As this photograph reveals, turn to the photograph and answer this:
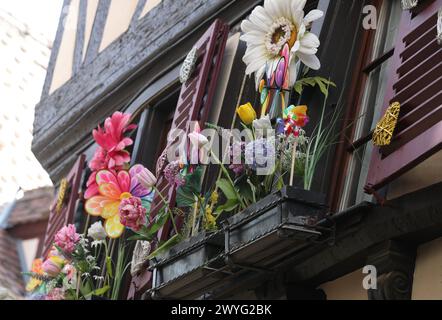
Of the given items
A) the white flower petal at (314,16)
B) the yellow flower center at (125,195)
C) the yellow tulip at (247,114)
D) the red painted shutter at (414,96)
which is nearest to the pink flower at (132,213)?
the yellow flower center at (125,195)

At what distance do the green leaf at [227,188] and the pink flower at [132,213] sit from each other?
1.73 feet

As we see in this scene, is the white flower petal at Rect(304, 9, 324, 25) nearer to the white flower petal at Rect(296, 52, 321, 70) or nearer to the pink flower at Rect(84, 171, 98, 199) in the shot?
the white flower petal at Rect(296, 52, 321, 70)

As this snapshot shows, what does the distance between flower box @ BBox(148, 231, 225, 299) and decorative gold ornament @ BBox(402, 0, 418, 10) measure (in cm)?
111

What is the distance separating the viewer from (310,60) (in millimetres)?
5465

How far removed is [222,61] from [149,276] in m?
1.11

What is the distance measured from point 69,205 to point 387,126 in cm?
328

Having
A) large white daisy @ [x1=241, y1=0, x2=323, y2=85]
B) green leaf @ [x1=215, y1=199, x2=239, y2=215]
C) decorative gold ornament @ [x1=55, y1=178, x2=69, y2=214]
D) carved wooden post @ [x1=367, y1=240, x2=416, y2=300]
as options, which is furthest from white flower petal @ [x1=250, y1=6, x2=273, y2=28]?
decorative gold ornament @ [x1=55, y1=178, x2=69, y2=214]

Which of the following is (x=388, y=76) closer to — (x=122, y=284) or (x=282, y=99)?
(x=282, y=99)

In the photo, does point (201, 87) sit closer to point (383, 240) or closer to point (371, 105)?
point (371, 105)

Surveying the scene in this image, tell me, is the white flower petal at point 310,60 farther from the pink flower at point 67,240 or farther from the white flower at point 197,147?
the pink flower at point 67,240

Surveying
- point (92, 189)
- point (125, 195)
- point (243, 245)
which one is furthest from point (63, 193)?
point (243, 245)

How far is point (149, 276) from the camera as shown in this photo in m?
6.29

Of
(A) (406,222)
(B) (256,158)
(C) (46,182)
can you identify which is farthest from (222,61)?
(C) (46,182)

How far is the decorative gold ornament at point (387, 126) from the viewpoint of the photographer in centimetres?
490
